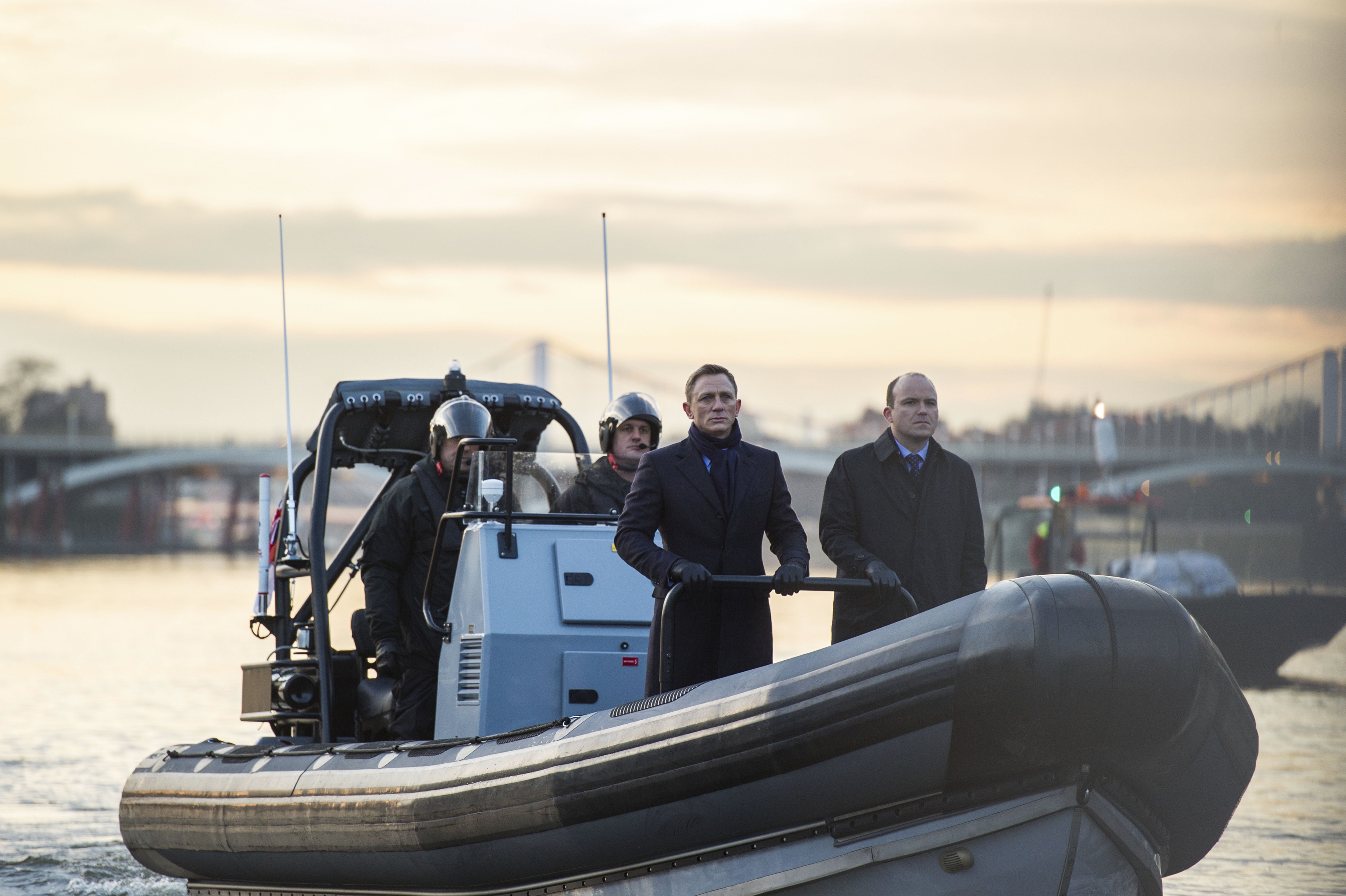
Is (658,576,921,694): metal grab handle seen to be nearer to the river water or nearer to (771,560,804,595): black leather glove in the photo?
(771,560,804,595): black leather glove

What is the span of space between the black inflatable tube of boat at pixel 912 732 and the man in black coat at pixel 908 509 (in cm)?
85

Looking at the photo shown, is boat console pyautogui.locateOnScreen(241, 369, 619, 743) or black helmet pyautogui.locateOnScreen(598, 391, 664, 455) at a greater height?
black helmet pyautogui.locateOnScreen(598, 391, 664, 455)

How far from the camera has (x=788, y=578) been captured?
4336 mm

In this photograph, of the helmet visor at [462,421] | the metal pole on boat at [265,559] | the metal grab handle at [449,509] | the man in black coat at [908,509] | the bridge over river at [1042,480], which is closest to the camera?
the man in black coat at [908,509]

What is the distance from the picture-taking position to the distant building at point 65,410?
8531 centimetres

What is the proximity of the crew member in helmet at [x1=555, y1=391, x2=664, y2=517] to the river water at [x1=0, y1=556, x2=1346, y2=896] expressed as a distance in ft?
5.73

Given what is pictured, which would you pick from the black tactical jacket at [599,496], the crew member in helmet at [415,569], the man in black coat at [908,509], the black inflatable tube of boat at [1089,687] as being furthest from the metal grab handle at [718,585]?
the crew member in helmet at [415,569]

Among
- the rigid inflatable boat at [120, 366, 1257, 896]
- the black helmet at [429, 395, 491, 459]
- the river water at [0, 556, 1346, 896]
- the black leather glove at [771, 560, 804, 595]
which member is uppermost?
the black helmet at [429, 395, 491, 459]

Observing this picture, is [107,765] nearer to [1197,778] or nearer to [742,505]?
[742,505]

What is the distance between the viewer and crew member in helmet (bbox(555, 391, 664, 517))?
5.78m

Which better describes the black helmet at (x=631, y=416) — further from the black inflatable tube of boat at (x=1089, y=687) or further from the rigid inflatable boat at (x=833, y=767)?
the black inflatable tube of boat at (x=1089, y=687)

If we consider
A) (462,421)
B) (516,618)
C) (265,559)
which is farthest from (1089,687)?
(265,559)

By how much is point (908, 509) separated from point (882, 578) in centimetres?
48

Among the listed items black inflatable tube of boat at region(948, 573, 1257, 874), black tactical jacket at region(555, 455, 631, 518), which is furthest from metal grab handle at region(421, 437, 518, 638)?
black inflatable tube of boat at region(948, 573, 1257, 874)
